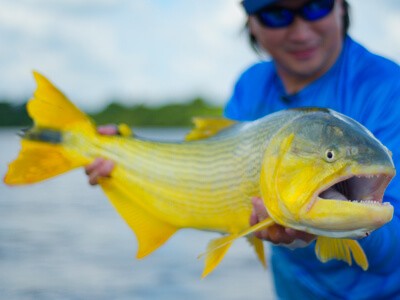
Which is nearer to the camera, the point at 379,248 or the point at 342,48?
the point at 379,248

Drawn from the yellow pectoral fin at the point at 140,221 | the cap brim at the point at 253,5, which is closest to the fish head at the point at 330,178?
the yellow pectoral fin at the point at 140,221

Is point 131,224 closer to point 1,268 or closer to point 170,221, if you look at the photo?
point 170,221

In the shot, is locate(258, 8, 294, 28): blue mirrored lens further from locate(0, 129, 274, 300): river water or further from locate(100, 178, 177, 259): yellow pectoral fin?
locate(0, 129, 274, 300): river water

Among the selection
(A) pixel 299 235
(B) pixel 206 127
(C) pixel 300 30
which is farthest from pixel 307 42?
(A) pixel 299 235

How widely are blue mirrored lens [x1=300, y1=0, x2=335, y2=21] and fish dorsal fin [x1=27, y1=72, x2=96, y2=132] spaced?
1.27 meters

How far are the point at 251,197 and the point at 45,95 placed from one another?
4.38 feet

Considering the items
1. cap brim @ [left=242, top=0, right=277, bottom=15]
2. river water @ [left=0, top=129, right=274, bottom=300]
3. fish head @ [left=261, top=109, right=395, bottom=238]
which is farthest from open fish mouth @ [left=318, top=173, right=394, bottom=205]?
river water @ [left=0, top=129, right=274, bottom=300]

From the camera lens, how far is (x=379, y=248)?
321cm

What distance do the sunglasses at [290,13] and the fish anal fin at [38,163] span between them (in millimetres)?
1249

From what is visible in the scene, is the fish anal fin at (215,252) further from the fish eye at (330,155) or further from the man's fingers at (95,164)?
the man's fingers at (95,164)

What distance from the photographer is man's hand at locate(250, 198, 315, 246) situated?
2947mm

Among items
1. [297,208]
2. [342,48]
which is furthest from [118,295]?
[297,208]

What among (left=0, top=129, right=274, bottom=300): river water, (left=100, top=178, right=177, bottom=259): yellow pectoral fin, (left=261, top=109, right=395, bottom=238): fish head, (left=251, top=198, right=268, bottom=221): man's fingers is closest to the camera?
(left=261, top=109, right=395, bottom=238): fish head

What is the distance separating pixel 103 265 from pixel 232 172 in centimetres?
514
